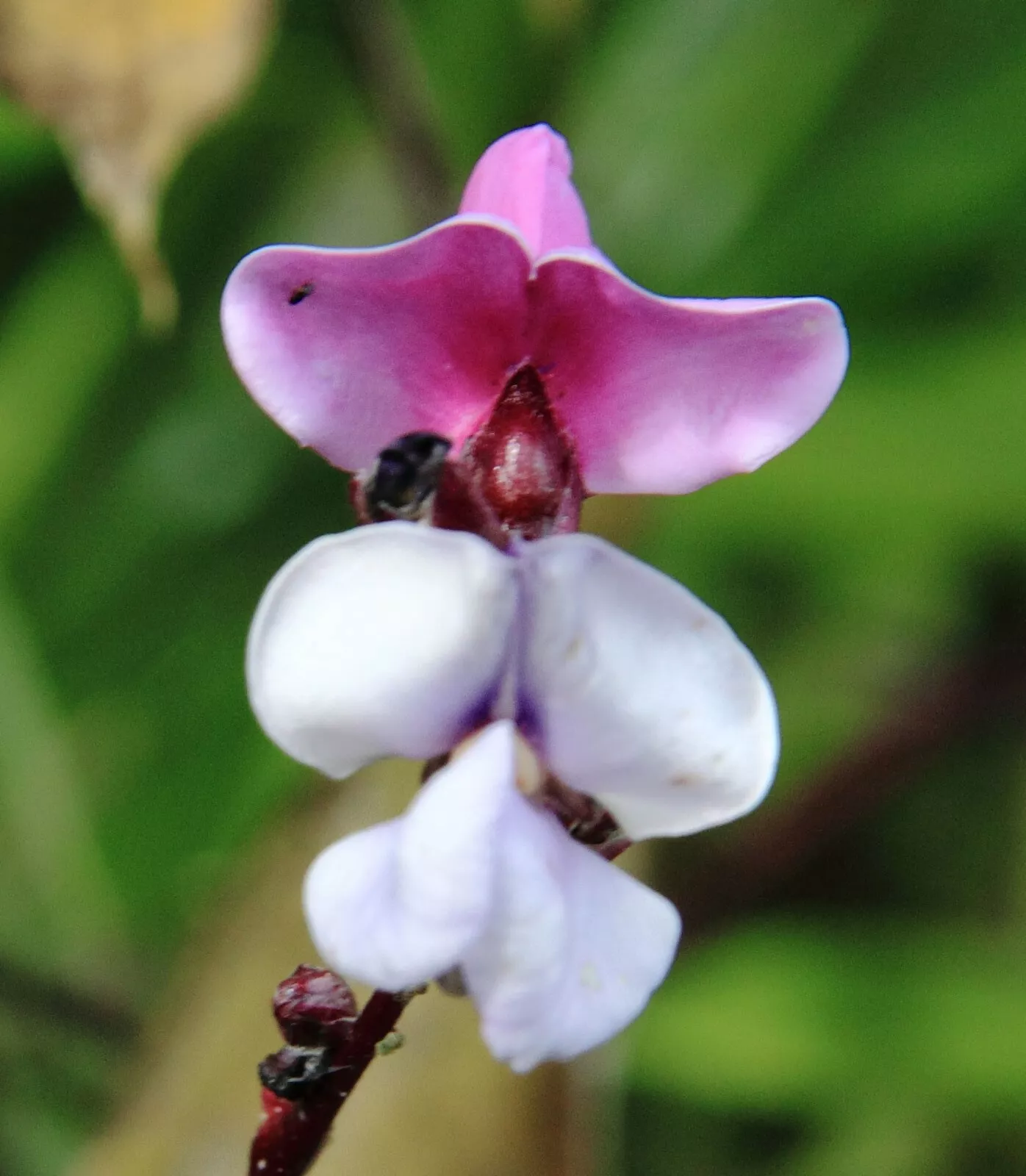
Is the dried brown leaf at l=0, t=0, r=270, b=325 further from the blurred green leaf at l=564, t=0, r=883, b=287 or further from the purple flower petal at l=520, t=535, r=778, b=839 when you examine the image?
the blurred green leaf at l=564, t=0, r=883, b=287

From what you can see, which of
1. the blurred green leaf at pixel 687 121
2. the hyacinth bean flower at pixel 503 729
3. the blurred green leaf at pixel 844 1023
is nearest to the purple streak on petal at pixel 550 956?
the hyacinth bean flower at pixel 503 729

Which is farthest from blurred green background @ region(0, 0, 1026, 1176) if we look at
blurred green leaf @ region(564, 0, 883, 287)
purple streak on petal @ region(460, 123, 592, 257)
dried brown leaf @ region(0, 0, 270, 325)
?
purple streak on petal @ region(460, 123, 592, 257)

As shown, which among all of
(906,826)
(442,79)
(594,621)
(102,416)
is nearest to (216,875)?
(102,416)

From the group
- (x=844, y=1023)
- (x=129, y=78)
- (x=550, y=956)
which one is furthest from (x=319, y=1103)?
(x=844, y=1023)

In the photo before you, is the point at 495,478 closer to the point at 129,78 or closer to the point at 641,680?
the point at 641,680

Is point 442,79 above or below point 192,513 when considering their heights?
above

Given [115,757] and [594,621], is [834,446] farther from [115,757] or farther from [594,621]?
[594,621]

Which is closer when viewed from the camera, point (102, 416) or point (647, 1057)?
point (647, 1057)
